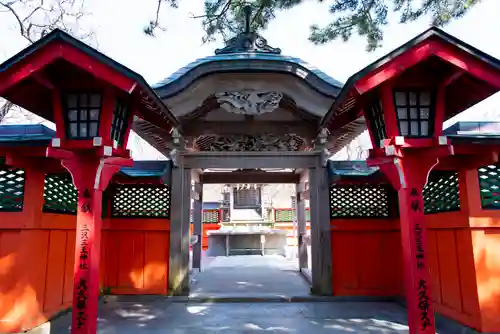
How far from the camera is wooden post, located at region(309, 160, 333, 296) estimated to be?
6.25 m

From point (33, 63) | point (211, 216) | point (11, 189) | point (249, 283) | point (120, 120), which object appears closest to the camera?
point (33, 63)

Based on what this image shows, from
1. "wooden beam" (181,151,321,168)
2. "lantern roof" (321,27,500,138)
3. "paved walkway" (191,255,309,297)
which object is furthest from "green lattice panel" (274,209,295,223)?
"lantern roof" (321,27,500,138)

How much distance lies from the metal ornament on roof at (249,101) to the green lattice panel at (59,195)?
2.93 m

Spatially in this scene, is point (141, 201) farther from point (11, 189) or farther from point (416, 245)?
point (416, 245)

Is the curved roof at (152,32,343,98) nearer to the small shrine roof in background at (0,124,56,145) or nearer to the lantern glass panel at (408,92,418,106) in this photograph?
the small shrine roof in background at (0,124,56,145)

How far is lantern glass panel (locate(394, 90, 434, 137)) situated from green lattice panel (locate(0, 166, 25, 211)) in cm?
472

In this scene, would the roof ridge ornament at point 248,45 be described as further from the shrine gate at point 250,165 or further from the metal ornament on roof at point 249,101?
the metal ornament on roof at point 249,101

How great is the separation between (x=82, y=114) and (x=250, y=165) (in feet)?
11.3

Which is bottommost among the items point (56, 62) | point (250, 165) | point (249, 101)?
point (250, 165)

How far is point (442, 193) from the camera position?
4.61m

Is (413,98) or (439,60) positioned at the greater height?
(439,60)

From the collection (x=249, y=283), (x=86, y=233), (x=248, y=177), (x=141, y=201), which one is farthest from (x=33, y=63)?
(x=248, y=177)

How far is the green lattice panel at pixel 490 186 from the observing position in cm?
409

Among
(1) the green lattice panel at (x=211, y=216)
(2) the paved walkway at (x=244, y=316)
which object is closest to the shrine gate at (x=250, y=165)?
(2) the paved walkway at (x=244, y=316)
